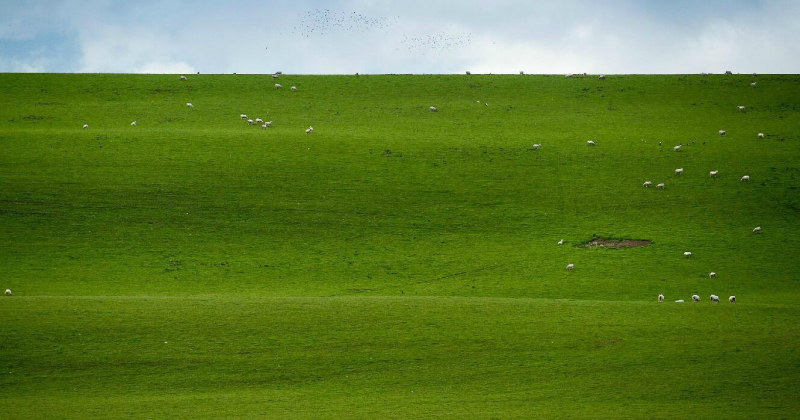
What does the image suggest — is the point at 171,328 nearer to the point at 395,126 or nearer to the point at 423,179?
the point at 423,179

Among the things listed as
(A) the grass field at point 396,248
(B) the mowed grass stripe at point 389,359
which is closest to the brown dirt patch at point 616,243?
(A) the grass field at point 396,248

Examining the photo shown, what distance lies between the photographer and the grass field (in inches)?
993

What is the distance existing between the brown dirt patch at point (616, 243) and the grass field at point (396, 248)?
1.48 ft

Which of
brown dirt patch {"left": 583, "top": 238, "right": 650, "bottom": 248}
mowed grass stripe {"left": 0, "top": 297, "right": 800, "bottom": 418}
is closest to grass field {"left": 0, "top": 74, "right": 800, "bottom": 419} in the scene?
mowed grass stripe {"left": 0, "top": 297, "right": 800, "bottom": 418}

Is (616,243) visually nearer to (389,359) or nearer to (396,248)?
(396,248)

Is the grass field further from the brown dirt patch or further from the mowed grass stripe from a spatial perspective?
the brown dirt patch

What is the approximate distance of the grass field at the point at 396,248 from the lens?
2522 cm

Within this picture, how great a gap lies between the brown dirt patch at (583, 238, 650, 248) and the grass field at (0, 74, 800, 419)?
451 mm

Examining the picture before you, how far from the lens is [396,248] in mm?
40344

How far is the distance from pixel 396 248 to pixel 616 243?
11601 mm

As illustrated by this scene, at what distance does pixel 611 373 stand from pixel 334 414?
31.2ft

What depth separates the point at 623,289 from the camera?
3550cm

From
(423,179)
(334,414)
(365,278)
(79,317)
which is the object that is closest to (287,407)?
(334,414)

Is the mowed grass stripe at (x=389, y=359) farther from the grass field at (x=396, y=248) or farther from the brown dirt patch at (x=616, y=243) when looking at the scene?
the brown dirt patch at (x=616, y=243)
